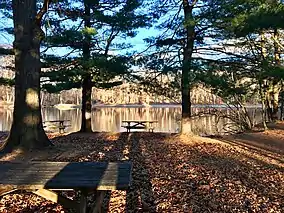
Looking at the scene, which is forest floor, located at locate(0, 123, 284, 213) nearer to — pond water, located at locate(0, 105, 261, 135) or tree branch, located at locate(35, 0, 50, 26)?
tree branch, located at locate(35, 0, 50, 26)

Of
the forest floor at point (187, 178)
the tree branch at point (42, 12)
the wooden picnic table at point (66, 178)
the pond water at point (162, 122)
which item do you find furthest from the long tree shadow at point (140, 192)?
the pond water at point (162, 122)

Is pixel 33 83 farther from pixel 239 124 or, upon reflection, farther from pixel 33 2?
pixel 239 124

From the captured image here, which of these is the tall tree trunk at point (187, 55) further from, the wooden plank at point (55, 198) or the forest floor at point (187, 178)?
the wooden plank at point (55, 198)

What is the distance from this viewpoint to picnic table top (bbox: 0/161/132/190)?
264 centimetres

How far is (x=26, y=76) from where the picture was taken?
7605 millimetres

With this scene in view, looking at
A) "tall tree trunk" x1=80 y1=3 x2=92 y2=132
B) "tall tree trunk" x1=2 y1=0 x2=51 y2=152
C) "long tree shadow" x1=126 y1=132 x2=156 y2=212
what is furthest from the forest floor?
"tall tree trunk" x1=80 y1=3 x2=92 y2=132

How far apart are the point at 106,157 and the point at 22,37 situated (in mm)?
3423

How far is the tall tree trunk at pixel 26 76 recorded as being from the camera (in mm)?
7598

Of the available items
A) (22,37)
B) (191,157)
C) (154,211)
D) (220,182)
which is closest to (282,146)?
(191,157)

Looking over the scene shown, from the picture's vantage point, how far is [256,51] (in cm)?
1442

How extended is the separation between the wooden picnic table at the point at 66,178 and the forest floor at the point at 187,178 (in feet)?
2.21

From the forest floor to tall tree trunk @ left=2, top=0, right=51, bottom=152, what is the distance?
0.42m

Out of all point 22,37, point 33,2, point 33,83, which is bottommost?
point 33,83

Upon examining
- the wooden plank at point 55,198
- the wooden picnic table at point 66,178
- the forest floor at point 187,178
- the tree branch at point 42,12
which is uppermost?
the tree branch at point 42,12
